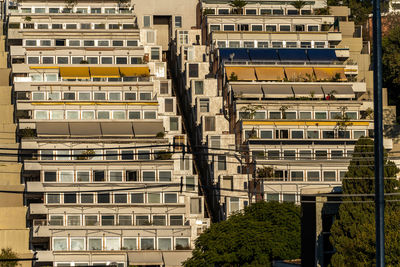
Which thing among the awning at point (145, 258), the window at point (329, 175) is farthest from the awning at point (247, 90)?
the awning at point (145, 258)

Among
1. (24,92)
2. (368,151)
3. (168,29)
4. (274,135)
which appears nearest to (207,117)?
(274,135)

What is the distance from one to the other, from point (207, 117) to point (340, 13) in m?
33.8

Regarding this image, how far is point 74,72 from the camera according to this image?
532 feet

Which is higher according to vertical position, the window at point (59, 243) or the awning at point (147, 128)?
the awning at point (147, 128)

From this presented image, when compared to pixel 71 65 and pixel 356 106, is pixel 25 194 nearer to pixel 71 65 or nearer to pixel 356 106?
pixel 71 65

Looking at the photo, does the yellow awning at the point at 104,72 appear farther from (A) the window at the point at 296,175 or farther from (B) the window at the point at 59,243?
(B) the window at the point at 59,243

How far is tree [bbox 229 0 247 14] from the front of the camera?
580 feet

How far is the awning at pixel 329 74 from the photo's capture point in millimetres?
162750

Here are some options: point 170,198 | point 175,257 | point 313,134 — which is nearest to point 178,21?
point 313,134

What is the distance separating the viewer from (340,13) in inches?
7229

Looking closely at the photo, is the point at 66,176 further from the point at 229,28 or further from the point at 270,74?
the point at 229,28

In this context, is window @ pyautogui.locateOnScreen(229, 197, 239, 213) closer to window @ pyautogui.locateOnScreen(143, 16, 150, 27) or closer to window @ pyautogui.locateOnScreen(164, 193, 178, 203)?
window @ pyautogui.locateOnScreen(164, 193, 178, 203)

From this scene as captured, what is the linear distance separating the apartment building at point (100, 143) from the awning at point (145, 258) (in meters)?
0.09

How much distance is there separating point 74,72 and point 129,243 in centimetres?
2838
